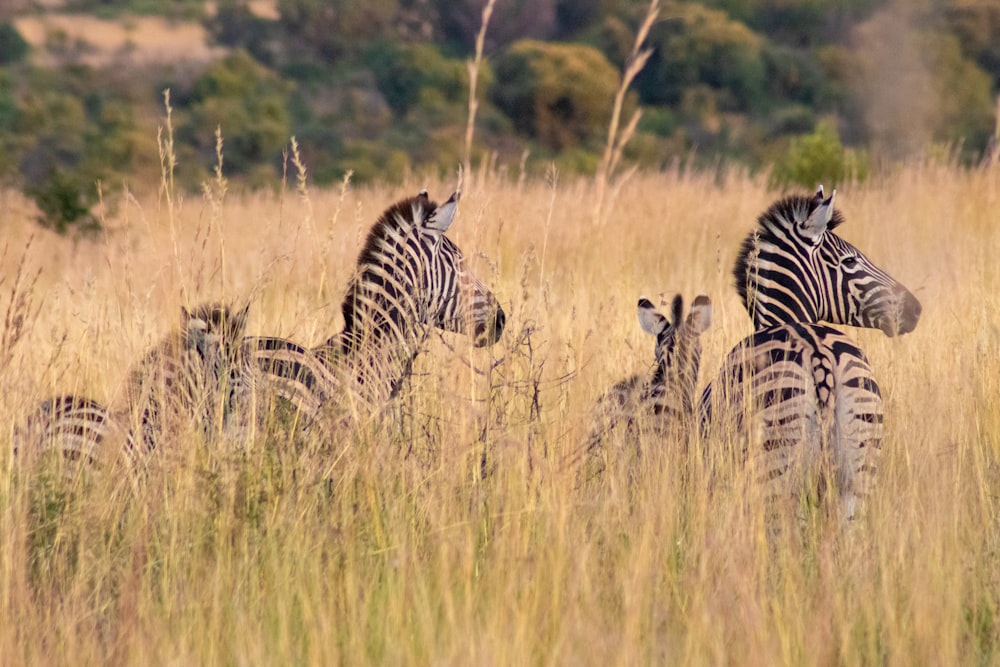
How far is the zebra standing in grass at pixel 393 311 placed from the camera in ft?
14.2

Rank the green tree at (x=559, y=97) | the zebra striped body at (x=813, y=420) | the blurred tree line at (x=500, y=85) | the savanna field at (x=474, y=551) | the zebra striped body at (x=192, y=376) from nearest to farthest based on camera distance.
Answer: the savanna field at (x=474, y=551)
the zebra striped body at (x=813, y=420)
the zebra striped body at (x=192, y=376)
the blurred tree line at (x=500, y=85)
the green tree at (x=559, y=97)

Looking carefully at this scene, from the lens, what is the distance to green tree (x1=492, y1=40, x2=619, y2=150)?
143ft

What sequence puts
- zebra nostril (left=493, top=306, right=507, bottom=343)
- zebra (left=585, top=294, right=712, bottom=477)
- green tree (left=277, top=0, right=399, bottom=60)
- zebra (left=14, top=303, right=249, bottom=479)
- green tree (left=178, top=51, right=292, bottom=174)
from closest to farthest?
zebra (left=14, top=303, right=249, bottom=479) → zebra (left=585, top=294, right=712, bottom=477) → zebra nostril (left=493, top=306, right=507, bottom=343) → green tree (left=178, top=51, right=292, bottom=174) → green tree (left=277, top=0, right=399, bottom=60)

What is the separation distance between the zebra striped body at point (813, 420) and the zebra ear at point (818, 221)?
750 mm

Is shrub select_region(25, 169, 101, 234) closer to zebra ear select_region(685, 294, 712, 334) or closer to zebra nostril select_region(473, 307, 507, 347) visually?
zebra nostril select_region(473, 307, 507, 347)

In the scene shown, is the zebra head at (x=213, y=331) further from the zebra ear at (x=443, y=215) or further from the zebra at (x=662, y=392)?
the zebra at (x=662, y=392)

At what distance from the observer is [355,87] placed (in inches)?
1857

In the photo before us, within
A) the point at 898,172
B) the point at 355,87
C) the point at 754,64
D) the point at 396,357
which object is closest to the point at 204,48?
the point at 355,87

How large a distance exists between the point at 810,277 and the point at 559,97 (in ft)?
130

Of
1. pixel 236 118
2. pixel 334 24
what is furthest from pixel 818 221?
pixel 334 24

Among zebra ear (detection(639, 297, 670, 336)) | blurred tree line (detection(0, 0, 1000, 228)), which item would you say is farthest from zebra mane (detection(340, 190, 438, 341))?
blurred tree line (detection(0, 0, 1000, 228))

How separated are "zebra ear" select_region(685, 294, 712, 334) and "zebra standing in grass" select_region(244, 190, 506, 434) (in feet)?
2.30

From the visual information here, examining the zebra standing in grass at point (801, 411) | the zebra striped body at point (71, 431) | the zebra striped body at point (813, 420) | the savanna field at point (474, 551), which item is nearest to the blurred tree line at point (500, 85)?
the zebra striped body at point (71, 431)

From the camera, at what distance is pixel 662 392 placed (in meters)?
4.49
